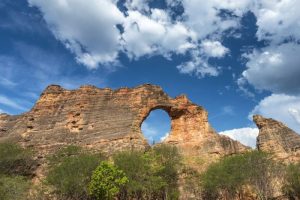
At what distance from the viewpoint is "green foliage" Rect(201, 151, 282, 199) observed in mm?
62406

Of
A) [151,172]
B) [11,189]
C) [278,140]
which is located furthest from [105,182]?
[278,140]

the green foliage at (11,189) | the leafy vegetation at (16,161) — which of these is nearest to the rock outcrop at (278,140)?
the leafy vegetation at (16,161)

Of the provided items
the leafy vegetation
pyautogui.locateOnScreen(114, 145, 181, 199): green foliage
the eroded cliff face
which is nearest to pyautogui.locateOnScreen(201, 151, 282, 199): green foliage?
pyautogui.locateOnScreen(114, 145, 181, 199): green foliage

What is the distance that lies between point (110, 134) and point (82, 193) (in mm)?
18844

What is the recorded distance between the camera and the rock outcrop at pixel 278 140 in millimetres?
85625

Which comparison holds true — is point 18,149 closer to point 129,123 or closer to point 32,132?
point 32,132

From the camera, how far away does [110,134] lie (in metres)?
75.5

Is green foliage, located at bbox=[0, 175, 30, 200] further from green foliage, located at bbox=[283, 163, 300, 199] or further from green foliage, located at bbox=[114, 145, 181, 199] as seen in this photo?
green foliage, located at bbox=[283, 163, 300, 199]

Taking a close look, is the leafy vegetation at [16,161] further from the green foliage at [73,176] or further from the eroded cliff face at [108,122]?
the green foliage at [73,176]

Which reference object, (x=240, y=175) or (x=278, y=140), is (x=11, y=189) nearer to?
(x=240, y=175)

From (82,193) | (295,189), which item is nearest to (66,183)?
(82,193)

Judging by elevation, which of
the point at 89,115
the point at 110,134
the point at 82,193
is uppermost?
the point at 89,115

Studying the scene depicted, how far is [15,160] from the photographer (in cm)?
6994

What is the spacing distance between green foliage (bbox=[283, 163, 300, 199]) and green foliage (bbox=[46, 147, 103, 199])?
3608 cm
